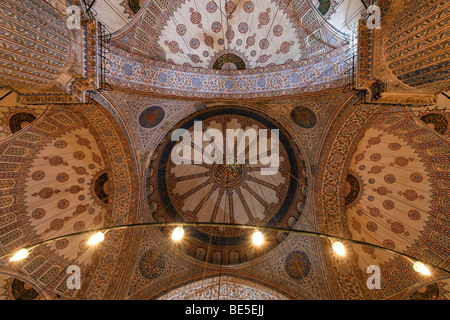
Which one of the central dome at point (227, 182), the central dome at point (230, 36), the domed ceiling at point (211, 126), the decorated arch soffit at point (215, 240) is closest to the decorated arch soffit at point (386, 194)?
the domed ceiling at point (211, 126)

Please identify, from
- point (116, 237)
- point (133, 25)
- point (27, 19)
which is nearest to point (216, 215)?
point (116, 237)

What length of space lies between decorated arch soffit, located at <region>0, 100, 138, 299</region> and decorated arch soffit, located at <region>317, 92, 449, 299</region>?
18.2 ft

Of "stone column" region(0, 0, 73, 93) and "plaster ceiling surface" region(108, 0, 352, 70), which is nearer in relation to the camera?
"stone column" region(0, 0, 73, 93)

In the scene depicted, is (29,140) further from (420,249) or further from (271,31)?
(420,249)

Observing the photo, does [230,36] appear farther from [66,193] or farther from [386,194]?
[66,193]

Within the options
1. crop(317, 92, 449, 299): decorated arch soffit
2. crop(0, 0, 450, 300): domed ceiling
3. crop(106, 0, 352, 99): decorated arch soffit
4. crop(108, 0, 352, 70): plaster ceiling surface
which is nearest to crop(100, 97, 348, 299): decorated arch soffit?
crop(0, 0, 450, 300): domed ceiling

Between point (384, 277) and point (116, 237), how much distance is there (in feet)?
23.8

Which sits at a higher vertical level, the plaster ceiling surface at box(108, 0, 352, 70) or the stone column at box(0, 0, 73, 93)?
the plaster ceiling surface at box(108, 0, 352, 70)

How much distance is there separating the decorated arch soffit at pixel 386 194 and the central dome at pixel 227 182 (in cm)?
112

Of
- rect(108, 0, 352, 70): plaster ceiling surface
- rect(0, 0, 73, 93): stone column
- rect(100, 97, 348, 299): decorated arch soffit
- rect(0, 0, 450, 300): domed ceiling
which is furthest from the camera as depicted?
rect(100, 97, 348, 299): decorated arch soffit

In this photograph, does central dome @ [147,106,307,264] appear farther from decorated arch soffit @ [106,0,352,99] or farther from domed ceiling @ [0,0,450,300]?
decorated arch soffit @ [106,0,352,99]

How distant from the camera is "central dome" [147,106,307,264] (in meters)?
6.38

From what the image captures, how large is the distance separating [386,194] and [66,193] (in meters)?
8.15

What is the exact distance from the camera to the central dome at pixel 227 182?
20.9 feet
